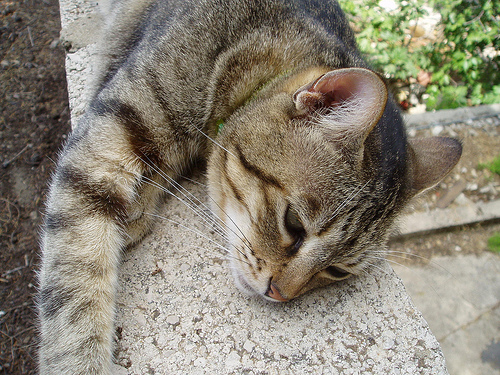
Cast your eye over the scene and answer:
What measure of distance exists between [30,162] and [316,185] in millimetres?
2176

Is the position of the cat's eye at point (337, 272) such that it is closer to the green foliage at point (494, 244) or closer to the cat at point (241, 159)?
the cat at point (241, 159)

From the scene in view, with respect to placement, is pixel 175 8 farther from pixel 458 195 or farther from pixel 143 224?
pixel 458 195

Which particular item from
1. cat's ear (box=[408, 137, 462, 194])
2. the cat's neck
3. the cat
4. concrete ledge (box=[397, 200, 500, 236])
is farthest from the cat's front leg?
concrete ledge (box=[397, 200, 500, 236])

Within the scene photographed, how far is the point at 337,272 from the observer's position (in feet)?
5.50

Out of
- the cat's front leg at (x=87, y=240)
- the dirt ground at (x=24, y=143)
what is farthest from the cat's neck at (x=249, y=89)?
the dirt ground at (x=24, y=143)

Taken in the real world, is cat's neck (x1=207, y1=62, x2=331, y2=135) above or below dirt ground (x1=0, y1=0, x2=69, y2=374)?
above

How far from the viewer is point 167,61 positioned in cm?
188

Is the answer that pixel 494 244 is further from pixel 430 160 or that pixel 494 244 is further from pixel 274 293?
pixel 274 293

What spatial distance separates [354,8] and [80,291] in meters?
3.48

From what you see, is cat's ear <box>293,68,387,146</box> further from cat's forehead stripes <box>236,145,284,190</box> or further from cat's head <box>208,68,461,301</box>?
cat's forehead stripes <box>236,145,284,190</box>

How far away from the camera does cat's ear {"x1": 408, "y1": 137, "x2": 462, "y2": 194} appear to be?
1701 millimetres

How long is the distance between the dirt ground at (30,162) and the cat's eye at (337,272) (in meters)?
1.00

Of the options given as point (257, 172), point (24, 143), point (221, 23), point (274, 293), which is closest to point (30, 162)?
→ point (24, 143)

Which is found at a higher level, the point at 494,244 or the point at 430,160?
the point at 430,160
